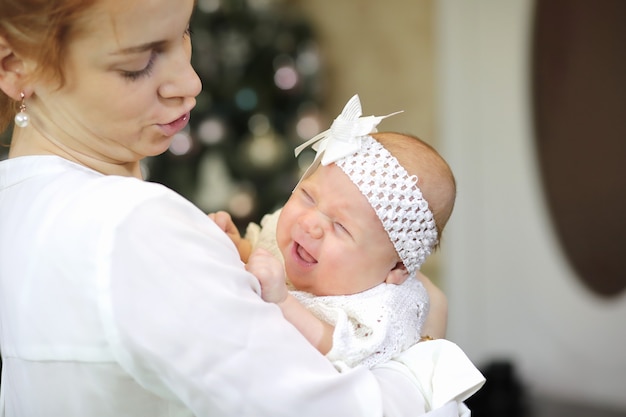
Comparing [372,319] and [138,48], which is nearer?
[138,48]

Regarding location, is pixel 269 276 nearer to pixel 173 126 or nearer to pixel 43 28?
pixel 173 126

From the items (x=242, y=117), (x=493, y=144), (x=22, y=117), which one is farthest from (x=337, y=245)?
(x=242, y=117)

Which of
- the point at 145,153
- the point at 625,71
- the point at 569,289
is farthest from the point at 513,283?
the point at 145,153

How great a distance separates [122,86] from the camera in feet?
3.81

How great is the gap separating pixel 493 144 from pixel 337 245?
341 cm

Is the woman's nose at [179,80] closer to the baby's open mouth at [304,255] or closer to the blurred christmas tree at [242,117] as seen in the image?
the baby's open mouth at [304,255]

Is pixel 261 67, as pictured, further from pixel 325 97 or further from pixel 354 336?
pixel 354 336

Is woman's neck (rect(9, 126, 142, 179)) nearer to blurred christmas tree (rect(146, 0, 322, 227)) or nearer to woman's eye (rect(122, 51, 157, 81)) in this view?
woman's eye (rect(122, 51, 157, 81))

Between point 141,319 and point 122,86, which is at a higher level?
point 122,86

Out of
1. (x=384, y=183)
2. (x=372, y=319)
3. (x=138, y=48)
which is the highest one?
(x=138, y=48)

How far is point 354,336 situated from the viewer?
4.63 feet

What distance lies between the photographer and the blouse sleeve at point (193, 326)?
1.01m

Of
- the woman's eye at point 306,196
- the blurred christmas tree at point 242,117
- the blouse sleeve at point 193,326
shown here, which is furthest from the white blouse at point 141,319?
the blurred christmas tree at point 242,117

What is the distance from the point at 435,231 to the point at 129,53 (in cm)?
77
